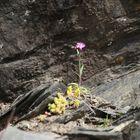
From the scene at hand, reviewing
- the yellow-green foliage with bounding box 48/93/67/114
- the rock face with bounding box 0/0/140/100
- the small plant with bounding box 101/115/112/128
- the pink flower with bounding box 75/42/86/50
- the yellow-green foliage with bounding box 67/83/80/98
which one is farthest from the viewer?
the rock face with bounding box 0/0/140/100

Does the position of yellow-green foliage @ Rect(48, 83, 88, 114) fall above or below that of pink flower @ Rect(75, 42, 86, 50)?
below

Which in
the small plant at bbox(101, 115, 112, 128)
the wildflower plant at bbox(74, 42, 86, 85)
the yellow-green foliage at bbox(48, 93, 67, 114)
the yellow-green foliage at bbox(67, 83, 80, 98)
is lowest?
the small plant at bbox(101, 115, 112, 128)

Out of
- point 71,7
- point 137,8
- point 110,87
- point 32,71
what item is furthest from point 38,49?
point 137,8

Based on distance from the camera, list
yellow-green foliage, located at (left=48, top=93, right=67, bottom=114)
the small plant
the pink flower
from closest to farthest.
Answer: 1. the small plant
2. yellow-green foliage, located at (left=48, top=93, right=67, bottom=114)
3. the pink flower

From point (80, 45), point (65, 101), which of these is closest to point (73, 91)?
point (65, 101)

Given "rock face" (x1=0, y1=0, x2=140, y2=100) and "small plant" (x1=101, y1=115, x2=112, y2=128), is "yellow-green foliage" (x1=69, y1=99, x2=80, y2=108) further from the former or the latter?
"rock face" (x1=0, y1=0, x2=140, y2=100)

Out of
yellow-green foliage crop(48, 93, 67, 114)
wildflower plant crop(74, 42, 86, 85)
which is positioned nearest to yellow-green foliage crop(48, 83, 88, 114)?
yellow-green foliage crop(48, 93, 67, 114)
